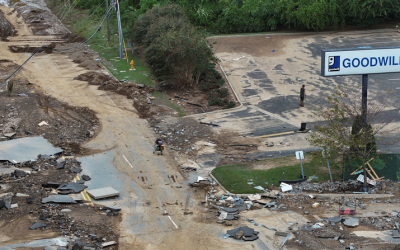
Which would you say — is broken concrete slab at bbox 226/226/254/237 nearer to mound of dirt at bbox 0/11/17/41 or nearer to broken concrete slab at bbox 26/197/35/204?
broken concrete slab at bbox 26/197/35/204

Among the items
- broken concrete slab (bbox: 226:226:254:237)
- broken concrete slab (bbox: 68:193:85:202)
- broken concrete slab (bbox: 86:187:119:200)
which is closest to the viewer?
broken concrete slab (bbox: 226:226:254:237)

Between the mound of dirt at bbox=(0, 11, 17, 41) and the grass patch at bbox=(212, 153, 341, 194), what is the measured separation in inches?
1357

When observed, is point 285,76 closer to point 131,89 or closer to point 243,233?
point 131,89

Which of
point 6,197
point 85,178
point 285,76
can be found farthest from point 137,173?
point 285,76

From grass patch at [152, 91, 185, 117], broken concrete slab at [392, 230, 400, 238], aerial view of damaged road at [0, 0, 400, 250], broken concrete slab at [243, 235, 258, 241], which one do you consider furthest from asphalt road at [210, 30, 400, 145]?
broken concrete slab at [392, 230, 400, 238]

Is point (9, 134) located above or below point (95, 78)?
below

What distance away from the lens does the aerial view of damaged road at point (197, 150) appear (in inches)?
655

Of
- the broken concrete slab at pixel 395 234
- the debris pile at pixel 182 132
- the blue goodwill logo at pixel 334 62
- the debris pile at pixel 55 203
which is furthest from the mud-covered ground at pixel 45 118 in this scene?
the broken concrete slab at pixel 395 234

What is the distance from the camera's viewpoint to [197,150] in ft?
84.0

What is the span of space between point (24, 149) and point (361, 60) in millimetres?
16855

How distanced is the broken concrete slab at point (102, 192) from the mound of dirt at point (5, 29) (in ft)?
110

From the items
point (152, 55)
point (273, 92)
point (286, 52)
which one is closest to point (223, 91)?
point (273, 92)

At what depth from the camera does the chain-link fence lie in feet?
66.9

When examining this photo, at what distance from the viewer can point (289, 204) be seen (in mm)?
19312
